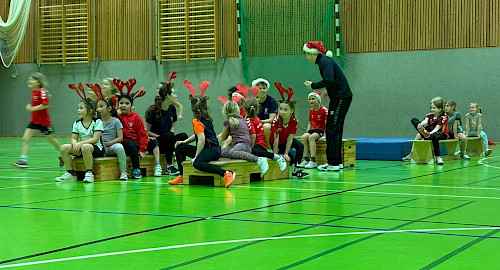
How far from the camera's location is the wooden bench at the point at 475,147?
13914mm

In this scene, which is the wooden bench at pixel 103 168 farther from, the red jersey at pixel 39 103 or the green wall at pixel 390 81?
the green wall at pixel 390 81

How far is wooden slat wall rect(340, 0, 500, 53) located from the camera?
17.8 m

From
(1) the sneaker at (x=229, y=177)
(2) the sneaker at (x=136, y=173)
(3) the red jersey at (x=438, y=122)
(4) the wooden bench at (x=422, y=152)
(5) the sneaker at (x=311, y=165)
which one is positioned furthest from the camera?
(3) the red jersey at (x=438, y=122)

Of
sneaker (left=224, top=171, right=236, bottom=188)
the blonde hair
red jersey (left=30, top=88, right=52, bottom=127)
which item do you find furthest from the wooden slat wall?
sneaker (left=224, top=171, right=236, bottom=188)

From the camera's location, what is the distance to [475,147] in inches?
554

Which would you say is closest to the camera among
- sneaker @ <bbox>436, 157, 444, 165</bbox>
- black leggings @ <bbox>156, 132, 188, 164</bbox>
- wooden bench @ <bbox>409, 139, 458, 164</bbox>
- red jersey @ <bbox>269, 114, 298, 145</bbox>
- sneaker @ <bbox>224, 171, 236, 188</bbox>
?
sneaker @ <bbox>224, 171, 236, 188</bbox>

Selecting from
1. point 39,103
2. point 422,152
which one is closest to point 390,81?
point 422,152

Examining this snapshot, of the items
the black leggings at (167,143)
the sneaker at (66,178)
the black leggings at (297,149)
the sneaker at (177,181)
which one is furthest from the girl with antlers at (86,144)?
the black leggings at (297,149)

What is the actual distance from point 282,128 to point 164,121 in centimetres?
178

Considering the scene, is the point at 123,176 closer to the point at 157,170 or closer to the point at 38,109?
the point at 157,170

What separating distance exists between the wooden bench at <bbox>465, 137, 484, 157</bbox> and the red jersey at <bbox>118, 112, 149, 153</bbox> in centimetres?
759

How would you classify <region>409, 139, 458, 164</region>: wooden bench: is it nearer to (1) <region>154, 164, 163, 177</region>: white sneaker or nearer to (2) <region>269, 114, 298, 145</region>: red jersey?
(2) <region>269, 114, 298, 145</region>: red jersey

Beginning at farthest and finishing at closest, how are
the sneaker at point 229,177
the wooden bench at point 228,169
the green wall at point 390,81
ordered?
1. the green wall at point 390,81
2. the wooden bench at point 228,169
3. the sneaker at point 229,177

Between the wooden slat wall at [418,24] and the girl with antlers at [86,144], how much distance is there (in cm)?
1196
